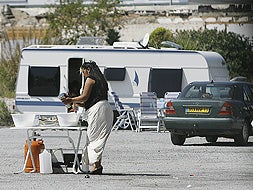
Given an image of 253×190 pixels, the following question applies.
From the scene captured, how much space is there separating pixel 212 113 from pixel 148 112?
6871 mm

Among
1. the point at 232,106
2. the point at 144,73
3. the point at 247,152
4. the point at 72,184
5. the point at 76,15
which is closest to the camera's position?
the point at 72,184

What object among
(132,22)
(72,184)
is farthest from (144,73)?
(132,22)

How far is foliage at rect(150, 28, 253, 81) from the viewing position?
40219mm

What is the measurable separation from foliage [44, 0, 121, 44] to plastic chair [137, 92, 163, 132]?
2786 cm

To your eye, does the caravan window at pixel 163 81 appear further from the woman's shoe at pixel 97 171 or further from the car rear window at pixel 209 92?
the woman's shoe at pixel 97 171

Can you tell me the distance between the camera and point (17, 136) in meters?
23.9

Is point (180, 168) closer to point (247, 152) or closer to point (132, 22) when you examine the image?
point (247, 152)

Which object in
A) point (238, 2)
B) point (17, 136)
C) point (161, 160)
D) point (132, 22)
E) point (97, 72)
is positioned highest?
point (238, 2)

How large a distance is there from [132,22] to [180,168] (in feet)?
158

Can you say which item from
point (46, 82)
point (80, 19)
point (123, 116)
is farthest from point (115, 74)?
point (80, 19)

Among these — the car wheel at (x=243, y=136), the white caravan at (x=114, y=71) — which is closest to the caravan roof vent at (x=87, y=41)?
the white caravan at (x=114, y=71)

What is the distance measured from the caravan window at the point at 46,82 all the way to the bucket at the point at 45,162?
14295mm

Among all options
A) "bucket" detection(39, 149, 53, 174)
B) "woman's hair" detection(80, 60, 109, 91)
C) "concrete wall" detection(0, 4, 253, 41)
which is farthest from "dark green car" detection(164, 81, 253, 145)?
"concrete wall" detection(0, 4, 253, 41)

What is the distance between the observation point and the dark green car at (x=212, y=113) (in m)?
19.4
